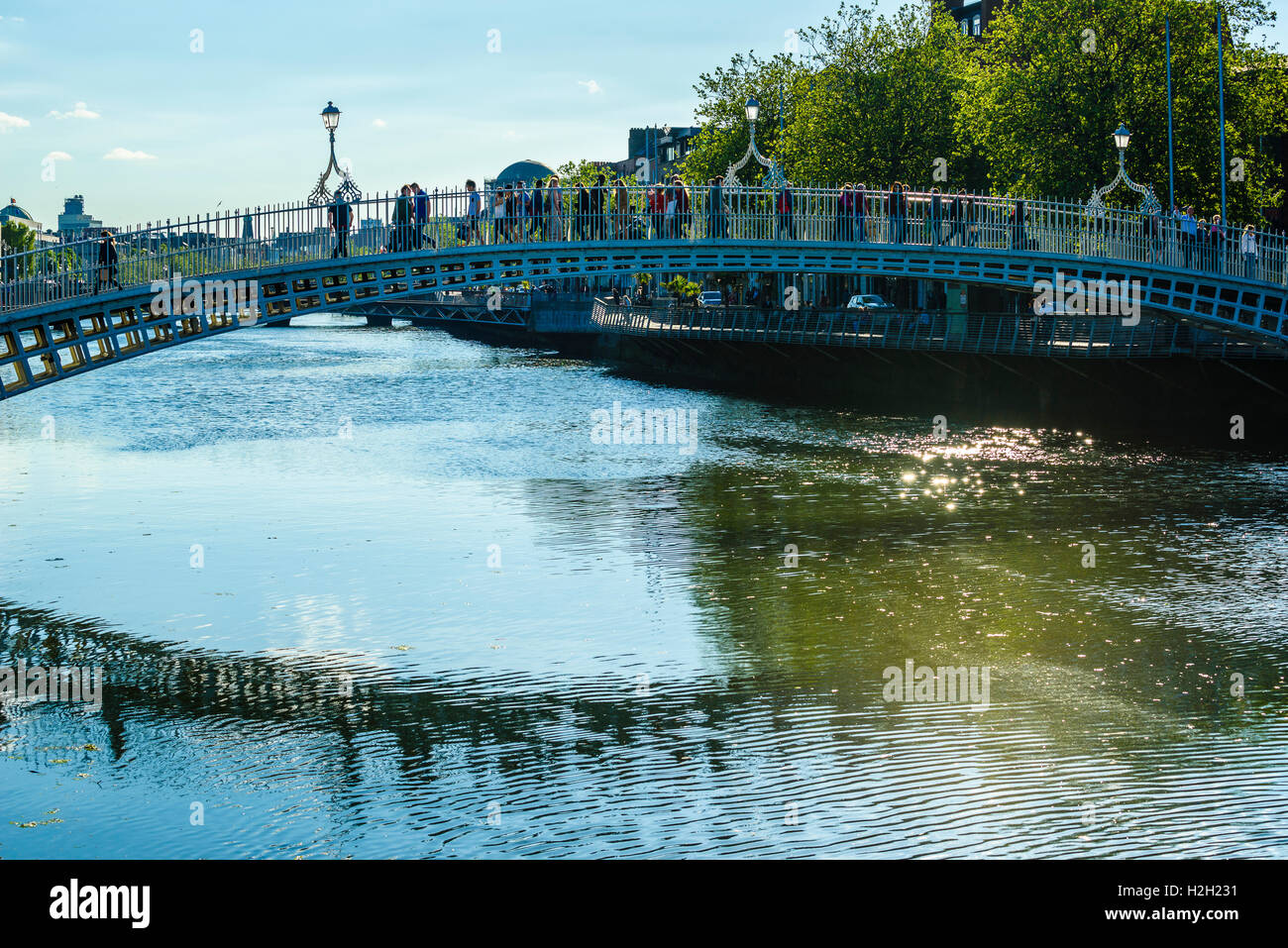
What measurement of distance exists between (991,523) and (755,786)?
12.8 m

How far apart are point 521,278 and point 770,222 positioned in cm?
526

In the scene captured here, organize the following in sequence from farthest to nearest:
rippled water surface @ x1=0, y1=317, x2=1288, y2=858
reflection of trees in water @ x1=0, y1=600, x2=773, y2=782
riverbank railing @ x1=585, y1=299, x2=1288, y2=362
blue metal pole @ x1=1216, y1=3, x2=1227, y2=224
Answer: blue metal pole @ x1=1216, y1=3, x2=1227, y2=224 → riverbank railing @ x1=585, y1=299, x2=1288, y2=362 → reflection of trees in water @ x1=0, y1=600, x2=773, y2=782 → rippled water surface @ x1=0, y1=317, x2=1288, y2=858

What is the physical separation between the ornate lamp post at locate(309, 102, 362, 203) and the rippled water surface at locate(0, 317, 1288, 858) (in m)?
4.92

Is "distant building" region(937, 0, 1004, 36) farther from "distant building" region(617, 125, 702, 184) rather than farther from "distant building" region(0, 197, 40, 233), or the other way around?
"distant building" region(0, 197, 40, 233)

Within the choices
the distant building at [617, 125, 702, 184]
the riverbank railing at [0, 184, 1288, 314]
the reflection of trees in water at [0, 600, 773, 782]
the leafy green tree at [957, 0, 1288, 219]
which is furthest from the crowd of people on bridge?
the distant building at [617, 125, 702, 184]

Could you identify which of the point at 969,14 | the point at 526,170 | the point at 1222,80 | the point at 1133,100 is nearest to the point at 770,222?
the point at 1222,80

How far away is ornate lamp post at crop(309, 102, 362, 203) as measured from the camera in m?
22.1

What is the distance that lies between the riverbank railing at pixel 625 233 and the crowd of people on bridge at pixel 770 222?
3 centimetres

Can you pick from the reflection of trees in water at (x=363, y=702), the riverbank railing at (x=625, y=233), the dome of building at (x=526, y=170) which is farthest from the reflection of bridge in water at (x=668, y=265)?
the dome of building at (x=526, y=170)

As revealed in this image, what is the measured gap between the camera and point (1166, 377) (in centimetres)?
3388

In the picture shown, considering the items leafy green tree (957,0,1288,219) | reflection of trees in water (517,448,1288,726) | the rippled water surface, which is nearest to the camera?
the rippled water surface

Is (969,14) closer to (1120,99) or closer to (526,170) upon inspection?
(1120,99)
